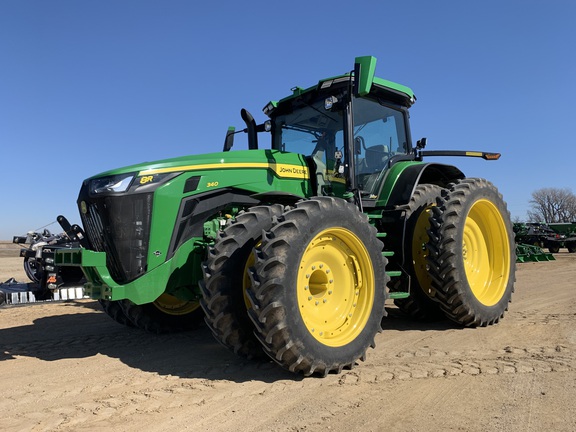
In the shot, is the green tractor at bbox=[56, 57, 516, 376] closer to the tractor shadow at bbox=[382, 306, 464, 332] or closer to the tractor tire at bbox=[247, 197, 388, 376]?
the tractor tire at bbox=[247, 197, 388, 376]

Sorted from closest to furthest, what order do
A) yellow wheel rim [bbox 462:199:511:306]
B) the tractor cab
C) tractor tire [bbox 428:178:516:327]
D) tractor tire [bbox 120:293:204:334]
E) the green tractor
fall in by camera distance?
the green tractor < tractor tire [bbox 428:178:516:327] < the tractor cab < tractor tire [bbox 120:293:204:334] < yellow wheel rim [bbox 462:199:511:306]

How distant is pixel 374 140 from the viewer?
585cm

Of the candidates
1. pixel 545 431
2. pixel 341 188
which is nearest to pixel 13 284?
pixel 341 188

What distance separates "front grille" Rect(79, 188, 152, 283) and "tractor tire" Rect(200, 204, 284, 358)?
62cm

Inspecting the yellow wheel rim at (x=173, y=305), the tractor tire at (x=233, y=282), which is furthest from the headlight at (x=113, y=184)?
the yellow wheel rim at (x=173, y=305)

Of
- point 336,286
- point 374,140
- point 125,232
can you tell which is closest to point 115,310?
point 125,232

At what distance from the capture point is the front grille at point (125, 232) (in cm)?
403

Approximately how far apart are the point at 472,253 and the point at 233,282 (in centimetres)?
354

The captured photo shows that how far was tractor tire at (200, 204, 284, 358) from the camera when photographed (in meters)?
3.82

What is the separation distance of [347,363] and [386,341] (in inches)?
49.1

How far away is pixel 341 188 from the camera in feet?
17.5

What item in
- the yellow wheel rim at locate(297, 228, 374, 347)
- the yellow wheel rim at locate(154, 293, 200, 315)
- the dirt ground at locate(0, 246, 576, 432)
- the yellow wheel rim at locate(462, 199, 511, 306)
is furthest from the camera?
the yellow wheel rim at locate(462, 199, 511, 306)

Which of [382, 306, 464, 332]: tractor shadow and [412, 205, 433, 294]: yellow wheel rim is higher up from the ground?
[412, 205, 433, 294]: yellow wheel rim

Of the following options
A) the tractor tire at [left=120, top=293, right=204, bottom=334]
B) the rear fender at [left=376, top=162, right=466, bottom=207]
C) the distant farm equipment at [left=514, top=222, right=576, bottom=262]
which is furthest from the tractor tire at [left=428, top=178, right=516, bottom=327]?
the distant farm equipment at [left=514, top=222, right=576, bottom=262]
